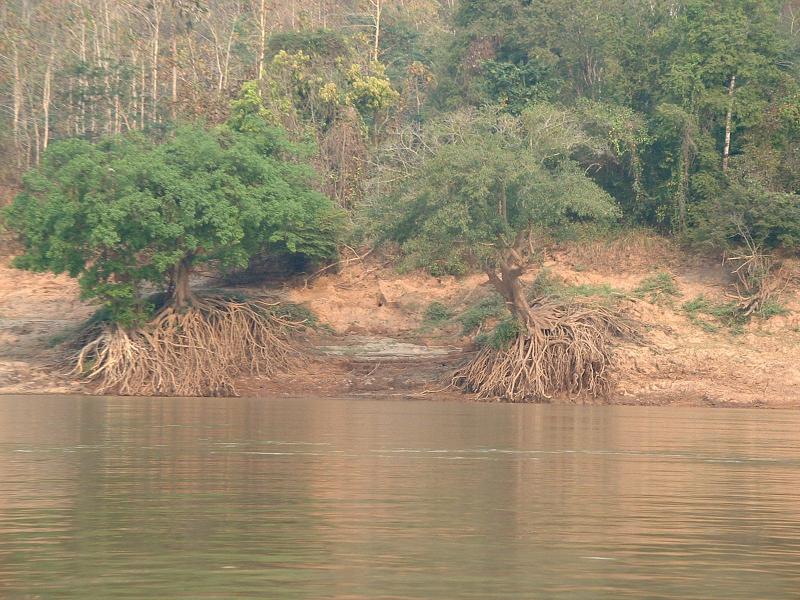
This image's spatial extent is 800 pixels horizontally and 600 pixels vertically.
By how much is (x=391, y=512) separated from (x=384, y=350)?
1025 inches

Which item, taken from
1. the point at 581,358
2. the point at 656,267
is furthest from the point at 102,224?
the point at 656,267

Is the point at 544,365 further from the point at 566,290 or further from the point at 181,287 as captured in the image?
the point at 181,287

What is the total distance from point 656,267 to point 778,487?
2659 cm

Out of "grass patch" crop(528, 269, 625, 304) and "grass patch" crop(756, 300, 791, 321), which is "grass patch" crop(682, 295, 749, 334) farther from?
"grass patch" crop(528, 269, 625, 304)

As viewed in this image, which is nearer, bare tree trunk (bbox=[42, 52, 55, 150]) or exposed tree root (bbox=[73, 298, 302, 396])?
exposed tree root (bbox=[73, 298, 302, 396])

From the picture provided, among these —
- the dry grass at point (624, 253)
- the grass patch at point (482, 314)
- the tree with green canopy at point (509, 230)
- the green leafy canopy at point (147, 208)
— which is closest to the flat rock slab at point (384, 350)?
the grass patch at point (482, 314)

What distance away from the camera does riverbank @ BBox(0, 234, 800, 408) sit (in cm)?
3619

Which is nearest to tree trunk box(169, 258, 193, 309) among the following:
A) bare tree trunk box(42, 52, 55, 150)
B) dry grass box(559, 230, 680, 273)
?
bare tree trunk box(42, 52, 55, 150)

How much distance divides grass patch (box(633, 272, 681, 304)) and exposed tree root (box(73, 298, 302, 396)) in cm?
1078

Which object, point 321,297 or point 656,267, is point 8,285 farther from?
point 656,267

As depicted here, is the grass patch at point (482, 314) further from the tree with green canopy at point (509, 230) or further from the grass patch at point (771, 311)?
the grass patch at point (771, 311)

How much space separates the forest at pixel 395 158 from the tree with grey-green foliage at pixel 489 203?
0.08 metres

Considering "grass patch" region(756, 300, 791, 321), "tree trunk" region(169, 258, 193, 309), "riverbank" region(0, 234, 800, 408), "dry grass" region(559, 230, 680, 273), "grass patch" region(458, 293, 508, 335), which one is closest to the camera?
"riverbank" region(0, 234, 800, 408)

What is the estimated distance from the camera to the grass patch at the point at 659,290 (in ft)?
130
